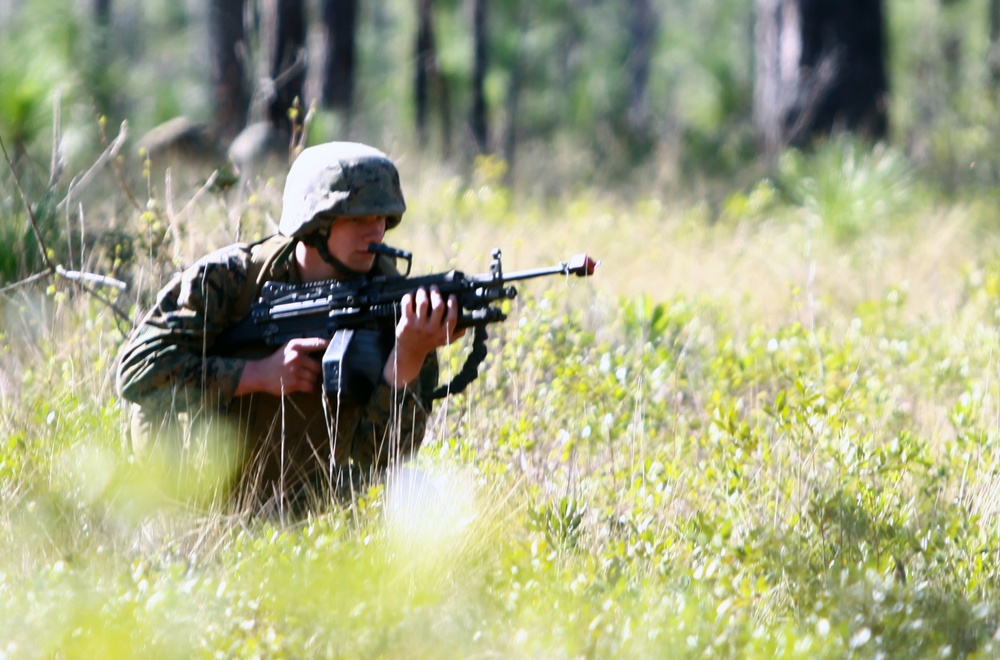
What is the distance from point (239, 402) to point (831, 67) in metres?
7.93

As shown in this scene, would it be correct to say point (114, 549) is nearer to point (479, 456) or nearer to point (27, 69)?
point (479, 456)

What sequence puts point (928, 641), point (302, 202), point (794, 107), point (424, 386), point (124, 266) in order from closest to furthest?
1. point (928, 641)
2. point (302, 202)
3. point (424, 386)
4. point (124, 266)
5. point (794, 107)

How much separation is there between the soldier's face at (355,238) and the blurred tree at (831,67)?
7690mm

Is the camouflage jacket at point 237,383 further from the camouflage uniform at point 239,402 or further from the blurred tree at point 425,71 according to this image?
the blurred tree at point 425,71

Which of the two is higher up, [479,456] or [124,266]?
[124,266]

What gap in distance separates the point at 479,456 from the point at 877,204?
5.26 meters

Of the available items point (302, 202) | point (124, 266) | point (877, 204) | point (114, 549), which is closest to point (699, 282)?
point (877, 204)

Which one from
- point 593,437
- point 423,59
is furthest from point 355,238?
point 423,59

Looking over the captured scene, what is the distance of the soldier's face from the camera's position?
11.2ft

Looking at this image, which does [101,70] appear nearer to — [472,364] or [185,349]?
[185,349]

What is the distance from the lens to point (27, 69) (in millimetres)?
7344

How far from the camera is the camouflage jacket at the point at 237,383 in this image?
3348 millimetres

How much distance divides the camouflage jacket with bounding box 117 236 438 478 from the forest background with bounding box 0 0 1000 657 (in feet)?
0.58

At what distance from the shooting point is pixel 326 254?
344 cm
